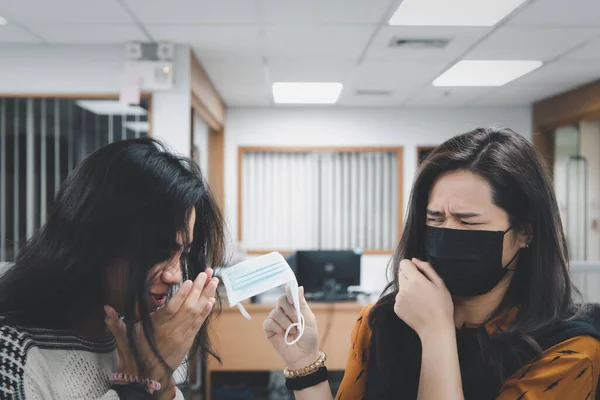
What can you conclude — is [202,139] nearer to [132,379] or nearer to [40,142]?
[40,142]

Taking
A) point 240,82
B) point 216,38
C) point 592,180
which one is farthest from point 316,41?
point 592,180

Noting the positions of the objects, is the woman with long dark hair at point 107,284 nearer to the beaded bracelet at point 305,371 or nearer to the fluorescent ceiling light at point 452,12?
the beaded bracelet at point 305,371

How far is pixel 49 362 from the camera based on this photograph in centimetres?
93

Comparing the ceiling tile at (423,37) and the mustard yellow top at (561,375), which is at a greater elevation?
the ceiling tile at (423,37)

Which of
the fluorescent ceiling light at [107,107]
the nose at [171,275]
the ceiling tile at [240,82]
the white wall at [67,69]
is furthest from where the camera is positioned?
the ceiling tile at [240,82]

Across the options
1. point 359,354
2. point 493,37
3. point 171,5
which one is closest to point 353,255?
point 493,37

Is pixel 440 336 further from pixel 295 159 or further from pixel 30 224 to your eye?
pixel 295 159

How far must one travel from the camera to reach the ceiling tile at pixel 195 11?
9.79ft

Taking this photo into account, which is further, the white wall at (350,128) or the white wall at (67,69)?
the white wall at (350,128)

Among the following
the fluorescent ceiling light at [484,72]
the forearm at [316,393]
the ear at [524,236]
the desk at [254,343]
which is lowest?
the desk at [254,343]

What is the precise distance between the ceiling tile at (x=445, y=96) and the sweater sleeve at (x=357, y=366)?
13.6ft

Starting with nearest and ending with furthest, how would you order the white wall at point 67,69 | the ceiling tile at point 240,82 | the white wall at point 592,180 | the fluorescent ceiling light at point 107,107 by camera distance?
the white wall at point 67,69, the fluorescent ceiling light at point 107,107, the ceiling tile at point 240,82, the white wall at point 592,180

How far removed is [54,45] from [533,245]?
3732 mm

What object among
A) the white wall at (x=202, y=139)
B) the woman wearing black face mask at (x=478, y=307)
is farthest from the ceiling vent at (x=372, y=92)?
the woman wearing black face mask at (x=478, y=307)
